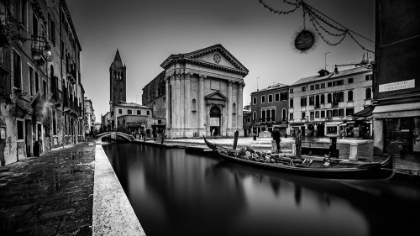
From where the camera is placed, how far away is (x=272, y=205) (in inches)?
186

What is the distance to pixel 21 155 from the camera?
7488mm

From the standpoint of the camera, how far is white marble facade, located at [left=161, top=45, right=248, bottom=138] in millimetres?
27266

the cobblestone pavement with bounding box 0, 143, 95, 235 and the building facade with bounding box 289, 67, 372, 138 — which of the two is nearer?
the cobblestone pavement with bounding box 0, 143, 95, 235

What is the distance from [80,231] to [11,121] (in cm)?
745

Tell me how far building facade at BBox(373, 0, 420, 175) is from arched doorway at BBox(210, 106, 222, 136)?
22846mm

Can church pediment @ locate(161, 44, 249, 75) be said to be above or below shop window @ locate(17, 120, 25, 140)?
above

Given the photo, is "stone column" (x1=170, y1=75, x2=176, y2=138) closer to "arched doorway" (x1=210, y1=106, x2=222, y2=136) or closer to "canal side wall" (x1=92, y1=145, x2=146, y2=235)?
"arched doorway" (x1=210, y1=106, x2=222, y2=136)

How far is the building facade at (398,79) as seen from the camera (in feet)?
25.7

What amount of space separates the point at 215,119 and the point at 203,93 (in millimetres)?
4981

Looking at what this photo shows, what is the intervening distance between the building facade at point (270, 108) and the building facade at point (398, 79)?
22.1 meters

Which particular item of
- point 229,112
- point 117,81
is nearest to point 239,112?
point 229,112

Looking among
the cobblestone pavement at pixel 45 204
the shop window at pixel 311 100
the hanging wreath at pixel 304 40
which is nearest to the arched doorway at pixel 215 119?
the shop window at pixel 311 100

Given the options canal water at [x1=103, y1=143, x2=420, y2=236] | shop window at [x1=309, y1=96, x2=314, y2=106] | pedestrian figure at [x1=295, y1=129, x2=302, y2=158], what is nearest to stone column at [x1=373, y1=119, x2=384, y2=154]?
canal water at [x1=103, y1=143, x2=420, y2=236]

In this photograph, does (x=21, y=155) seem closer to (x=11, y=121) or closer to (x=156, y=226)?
(x=11, y=121)
